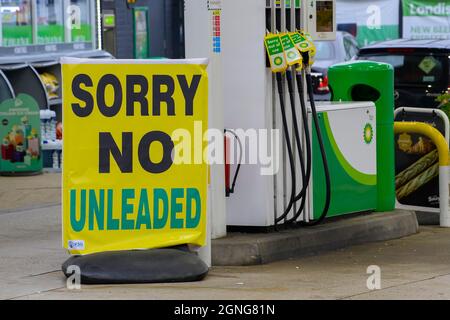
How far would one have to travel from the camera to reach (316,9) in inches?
381

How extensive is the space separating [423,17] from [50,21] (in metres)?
14.3

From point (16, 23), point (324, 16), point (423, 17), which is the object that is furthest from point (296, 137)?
point (423, 17)

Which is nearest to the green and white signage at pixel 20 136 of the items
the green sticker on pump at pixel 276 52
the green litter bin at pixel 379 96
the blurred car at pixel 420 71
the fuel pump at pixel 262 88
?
the blurred car at pixel 420 71

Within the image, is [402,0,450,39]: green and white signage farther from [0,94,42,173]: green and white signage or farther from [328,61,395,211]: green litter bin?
[328,61,395,211]: green litter bin

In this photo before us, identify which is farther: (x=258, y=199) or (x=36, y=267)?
(x=258, y=199)

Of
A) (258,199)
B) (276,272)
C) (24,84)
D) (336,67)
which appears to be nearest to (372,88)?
(336,67)

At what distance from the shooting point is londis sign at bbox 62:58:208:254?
809 cm

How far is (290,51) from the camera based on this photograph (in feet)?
30.2

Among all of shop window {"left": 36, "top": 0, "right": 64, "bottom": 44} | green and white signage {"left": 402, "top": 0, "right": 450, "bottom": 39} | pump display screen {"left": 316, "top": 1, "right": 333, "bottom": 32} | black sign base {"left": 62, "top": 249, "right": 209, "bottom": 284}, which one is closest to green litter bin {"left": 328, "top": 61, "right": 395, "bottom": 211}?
pump display screen {"left": 316, "top": 1, "right": 333, "bottom": 32}

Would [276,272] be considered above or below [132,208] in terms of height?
below

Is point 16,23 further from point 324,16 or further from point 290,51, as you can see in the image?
point 290,51

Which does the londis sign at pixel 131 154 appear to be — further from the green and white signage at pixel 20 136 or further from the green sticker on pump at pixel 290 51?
the green and white signage at pixel 20 136
